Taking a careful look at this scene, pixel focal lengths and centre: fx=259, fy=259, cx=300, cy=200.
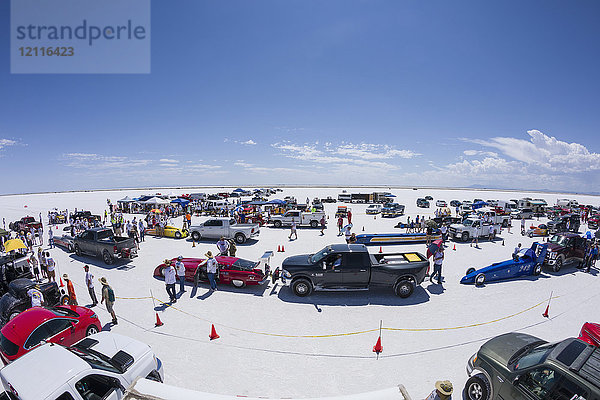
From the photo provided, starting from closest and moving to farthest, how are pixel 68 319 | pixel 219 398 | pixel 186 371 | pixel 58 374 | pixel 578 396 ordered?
pixel 219 398
pixel 578 396
pixel 58 374
pixel 186 371
pixel 68 319

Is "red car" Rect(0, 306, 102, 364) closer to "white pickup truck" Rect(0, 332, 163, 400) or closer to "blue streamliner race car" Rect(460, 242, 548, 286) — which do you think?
"white pickup truck" Rect(0, 332, 163, 400)

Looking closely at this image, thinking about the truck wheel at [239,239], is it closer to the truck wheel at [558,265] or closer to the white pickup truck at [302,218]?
the white pickup truck at [302,218]

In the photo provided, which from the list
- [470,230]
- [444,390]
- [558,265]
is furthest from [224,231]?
[558,265]

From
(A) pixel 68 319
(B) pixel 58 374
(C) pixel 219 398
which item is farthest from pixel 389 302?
(A) pixel 68 319

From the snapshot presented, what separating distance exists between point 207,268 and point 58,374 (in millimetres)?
5989

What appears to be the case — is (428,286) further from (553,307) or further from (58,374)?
(58,374)

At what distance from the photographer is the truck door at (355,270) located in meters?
9.07

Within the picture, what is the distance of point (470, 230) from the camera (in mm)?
17656

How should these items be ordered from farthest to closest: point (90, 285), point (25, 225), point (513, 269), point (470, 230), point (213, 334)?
1. point (25, 225)
2. point (470, 230)
3. point (513, 269)
4. point (90, 285)
5. point (213, 334)

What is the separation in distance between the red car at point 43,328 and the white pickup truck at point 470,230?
64.4 feet

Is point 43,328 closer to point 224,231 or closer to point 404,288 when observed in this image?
point 404,288

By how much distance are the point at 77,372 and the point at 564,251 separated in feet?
58.1

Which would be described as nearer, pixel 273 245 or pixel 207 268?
pixel 207 268

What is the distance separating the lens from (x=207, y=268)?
Result: 9844 mm
